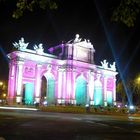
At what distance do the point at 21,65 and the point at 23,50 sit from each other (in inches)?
158

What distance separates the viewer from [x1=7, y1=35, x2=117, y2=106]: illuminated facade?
7506 cm

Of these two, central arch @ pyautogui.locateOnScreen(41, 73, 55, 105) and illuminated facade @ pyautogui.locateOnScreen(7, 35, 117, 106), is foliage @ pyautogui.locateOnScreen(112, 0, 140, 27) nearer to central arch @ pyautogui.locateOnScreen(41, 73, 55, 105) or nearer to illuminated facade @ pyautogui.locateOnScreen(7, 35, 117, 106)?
illuminated facade @ pyautogui.locateOnScreen(7, 35, 117, 106)

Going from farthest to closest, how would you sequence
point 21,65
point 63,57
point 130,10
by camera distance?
point 63,57
point 21,65
point 130,10

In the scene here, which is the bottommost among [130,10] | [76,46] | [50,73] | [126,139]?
[126,139]

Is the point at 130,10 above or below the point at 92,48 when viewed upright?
below

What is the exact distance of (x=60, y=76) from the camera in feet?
276

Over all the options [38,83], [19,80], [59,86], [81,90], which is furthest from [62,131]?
[81,90]

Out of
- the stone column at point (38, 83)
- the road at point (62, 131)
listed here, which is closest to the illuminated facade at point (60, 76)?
the stone column at point (38, 83)

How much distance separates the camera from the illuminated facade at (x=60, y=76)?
7506cm

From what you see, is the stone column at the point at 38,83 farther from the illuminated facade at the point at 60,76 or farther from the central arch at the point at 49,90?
the central arch at the point at 49,90

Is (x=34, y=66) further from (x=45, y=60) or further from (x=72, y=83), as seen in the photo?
(x=72, y=83)

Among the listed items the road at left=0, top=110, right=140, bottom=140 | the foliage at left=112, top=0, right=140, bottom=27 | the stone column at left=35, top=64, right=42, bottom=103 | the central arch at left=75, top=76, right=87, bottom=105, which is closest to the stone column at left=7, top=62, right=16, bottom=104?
the stone column at left=35, top=64, right=42, bottom=103

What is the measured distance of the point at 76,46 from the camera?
87438 mm

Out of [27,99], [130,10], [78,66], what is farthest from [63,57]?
[130,10]
